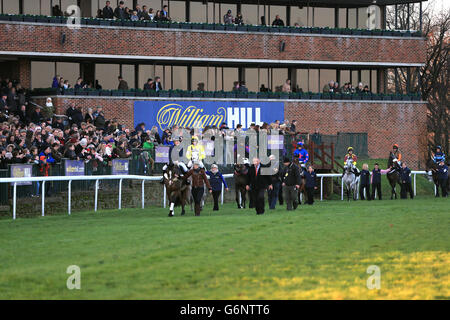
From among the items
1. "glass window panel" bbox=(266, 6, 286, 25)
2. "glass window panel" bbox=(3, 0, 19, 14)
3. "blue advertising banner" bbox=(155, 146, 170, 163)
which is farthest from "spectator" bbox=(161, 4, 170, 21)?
"blue advertising banner" bbox=(155, 146, 170, 163)

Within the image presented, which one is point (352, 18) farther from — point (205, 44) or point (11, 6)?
point (11, 6)

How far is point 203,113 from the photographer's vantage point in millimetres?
46562

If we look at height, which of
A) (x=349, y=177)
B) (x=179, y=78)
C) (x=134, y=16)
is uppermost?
(x=134, y=16)

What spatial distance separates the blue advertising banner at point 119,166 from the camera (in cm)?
2920

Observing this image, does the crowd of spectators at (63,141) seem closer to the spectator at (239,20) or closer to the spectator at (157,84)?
the spectator at (157,84)

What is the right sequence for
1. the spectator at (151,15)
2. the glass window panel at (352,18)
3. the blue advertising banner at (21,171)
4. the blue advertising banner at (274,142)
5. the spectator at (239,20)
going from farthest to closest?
the glass window panel at (352,18) → the spectator at (239,20) → the spectator at (151,15) → the blue advertising banner at (274,142) → the blue advertising banner at (21,171)

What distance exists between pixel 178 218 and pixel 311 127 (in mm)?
27061

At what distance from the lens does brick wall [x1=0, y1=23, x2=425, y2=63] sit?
142 feet

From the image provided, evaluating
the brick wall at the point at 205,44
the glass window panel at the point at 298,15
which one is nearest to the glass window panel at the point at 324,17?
the glass window panel at the point at 298,15

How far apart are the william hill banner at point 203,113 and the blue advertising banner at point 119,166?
15.3 m

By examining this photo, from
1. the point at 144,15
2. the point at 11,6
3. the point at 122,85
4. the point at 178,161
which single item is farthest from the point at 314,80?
the point at 178,161

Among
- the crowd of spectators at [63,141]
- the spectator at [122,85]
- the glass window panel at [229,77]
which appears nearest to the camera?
the crowd of spectators at [63,141]

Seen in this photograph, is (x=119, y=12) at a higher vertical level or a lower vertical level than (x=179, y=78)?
higher

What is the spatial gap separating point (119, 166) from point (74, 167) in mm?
2460
